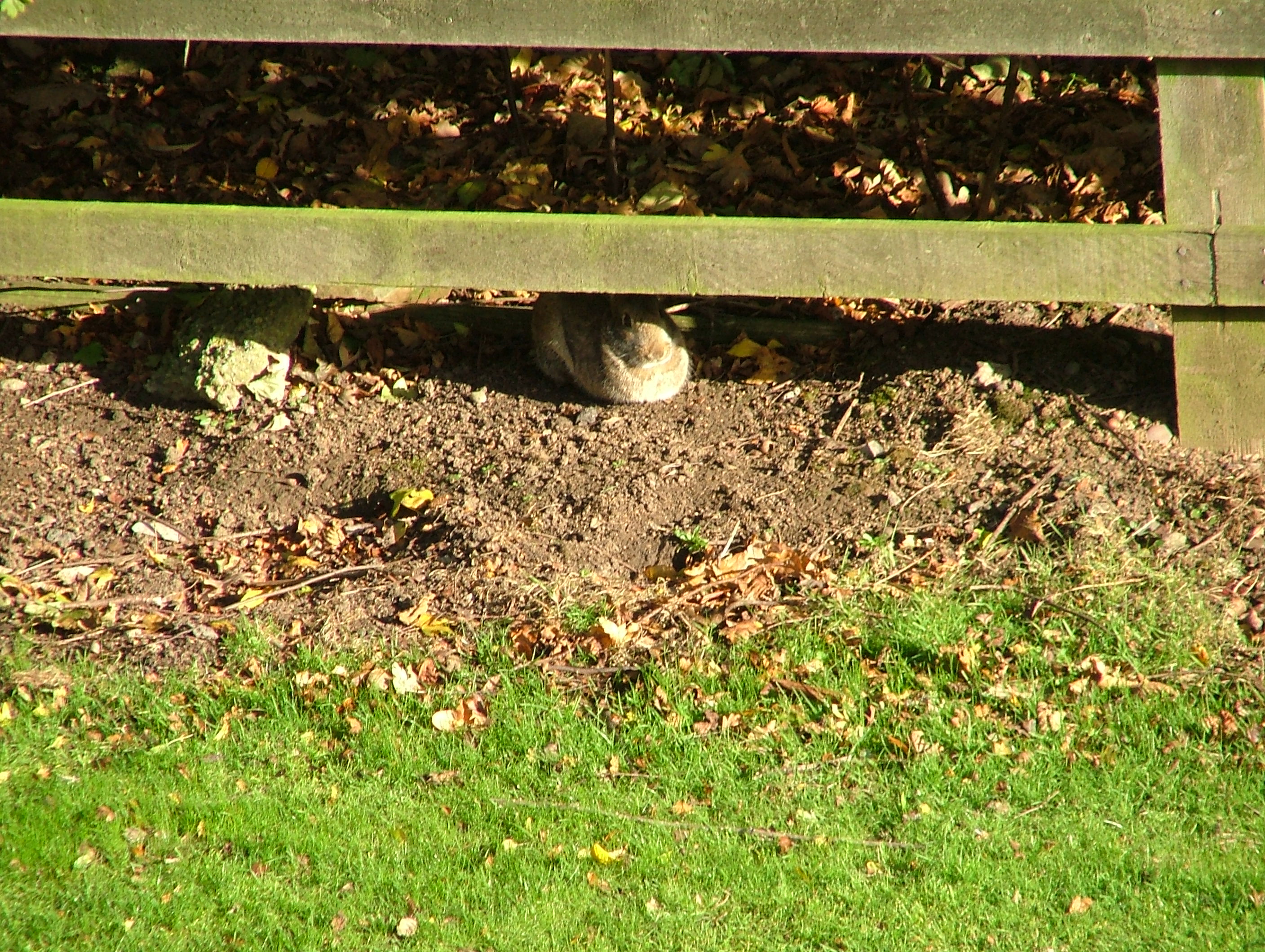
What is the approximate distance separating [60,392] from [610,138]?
299cm

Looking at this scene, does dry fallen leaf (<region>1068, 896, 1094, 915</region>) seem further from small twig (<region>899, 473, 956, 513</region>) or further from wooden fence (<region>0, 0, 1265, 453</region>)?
wooden fence (<region>0, 0, 1265, 453</region>)

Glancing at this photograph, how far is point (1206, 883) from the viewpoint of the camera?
11.0ft

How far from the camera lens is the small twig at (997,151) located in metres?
5.75

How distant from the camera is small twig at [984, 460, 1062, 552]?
440 cm

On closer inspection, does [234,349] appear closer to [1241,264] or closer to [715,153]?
[715,153]

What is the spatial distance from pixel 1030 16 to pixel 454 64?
432cm

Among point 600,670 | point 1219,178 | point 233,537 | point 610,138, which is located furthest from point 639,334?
point 1219,178

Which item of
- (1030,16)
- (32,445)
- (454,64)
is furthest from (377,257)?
(454,64)

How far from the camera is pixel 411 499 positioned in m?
4.88

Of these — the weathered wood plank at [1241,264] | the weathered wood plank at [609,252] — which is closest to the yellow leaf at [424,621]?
the weathered wood plank at [609,252]

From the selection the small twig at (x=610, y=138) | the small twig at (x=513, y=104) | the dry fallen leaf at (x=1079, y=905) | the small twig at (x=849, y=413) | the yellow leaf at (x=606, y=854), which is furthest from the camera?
the small twig at (x=513, y=104)

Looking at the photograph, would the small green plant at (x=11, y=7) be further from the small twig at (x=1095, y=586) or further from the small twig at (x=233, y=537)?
the small twig at (x=1095, y=586)

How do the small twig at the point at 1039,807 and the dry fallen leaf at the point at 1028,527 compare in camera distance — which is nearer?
the small twig at the point at 1039,807

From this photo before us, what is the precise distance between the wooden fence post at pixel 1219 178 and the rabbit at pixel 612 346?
7.00 feet
